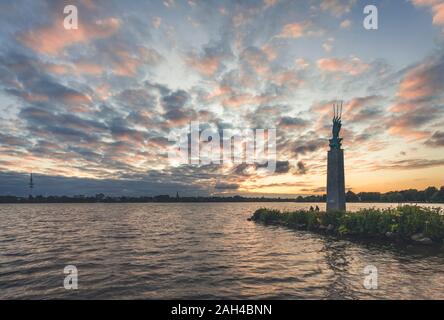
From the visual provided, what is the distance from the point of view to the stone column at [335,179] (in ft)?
130

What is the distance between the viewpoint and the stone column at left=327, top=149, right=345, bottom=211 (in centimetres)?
3972

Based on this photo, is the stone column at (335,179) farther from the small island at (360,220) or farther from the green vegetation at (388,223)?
the green vegetation at (388,223)

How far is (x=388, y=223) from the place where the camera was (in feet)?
97.5

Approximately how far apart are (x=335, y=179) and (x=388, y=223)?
11076mm

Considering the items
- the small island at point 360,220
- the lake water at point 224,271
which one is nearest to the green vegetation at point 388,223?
the small island at point 360,220

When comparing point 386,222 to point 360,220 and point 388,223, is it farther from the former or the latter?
point 360,220

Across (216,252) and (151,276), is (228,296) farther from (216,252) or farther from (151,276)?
(216,252)

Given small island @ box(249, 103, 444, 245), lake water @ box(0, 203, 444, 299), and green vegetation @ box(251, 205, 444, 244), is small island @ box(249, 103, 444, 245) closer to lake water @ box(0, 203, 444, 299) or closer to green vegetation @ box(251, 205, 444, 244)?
green vegetation @ box(251, 205, 444, 244)

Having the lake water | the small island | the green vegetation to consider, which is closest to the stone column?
the small island

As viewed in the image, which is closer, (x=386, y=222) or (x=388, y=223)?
(x=388, y=223)

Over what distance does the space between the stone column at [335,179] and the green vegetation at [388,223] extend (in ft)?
9.43

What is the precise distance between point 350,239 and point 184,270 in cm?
2162

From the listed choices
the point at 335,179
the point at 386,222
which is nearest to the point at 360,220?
the point at 386,222
